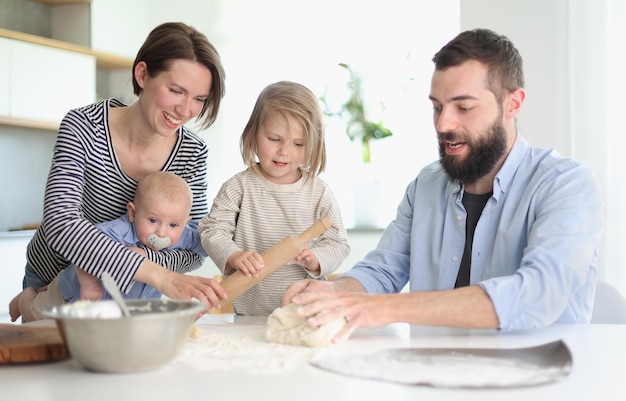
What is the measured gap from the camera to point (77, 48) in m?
4.70

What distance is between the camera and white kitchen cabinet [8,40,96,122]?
4.36 metres

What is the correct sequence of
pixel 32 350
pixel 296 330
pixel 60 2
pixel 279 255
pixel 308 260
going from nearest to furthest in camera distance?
1. pixel 32 350
2. pixel 296 330
3. pixel 279 255
4. pixel 308 260
5. pixel 60 2

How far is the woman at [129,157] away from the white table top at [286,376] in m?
0.50

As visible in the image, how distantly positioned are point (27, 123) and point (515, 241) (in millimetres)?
3425

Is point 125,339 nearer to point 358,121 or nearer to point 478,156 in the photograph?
point 478,156

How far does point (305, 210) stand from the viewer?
2344 mm

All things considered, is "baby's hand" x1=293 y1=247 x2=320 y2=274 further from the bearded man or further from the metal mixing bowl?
the metal mixing bowl

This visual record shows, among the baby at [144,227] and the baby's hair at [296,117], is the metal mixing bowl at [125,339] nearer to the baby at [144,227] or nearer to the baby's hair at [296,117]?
the baby at [144,227]

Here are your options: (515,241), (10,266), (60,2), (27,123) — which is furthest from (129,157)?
(60,2)

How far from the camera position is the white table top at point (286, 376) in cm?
106

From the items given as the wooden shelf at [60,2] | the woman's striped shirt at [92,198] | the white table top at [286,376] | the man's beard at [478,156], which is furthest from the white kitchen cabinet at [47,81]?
the white table top at [286,376]

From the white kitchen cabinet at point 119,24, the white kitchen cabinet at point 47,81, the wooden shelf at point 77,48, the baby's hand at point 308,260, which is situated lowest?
the baby's hand at point 308,260

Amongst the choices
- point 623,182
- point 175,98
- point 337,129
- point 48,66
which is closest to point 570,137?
point 623,182

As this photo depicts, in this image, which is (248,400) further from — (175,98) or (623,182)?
(623,182)
